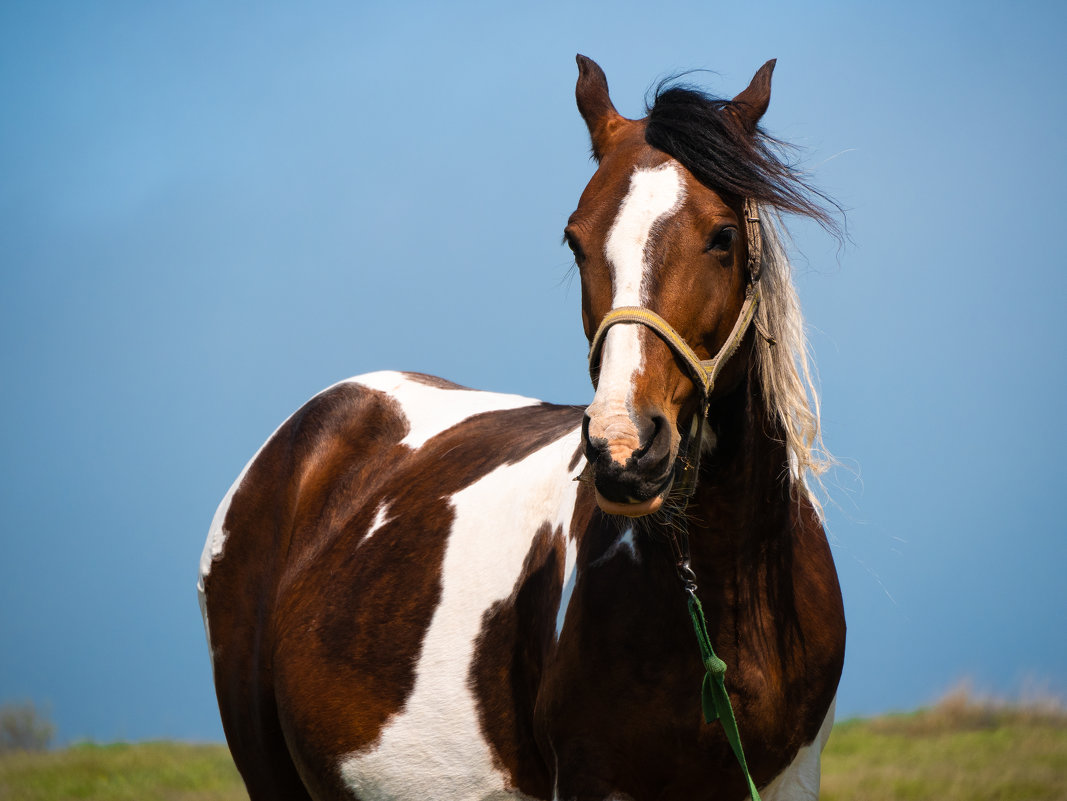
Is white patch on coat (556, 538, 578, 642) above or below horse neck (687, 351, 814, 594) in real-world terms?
below

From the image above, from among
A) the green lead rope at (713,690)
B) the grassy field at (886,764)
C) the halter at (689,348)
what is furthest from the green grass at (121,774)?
the halter at (689,348)

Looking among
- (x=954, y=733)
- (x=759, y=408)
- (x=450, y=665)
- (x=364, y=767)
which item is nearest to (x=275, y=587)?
(x=364, y=767)

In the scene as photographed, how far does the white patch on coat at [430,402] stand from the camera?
3.83m

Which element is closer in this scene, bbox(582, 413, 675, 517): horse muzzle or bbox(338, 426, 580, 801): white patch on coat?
bbox(582, 413, 675, 517): horse muzzle

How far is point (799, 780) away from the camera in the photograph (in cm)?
234

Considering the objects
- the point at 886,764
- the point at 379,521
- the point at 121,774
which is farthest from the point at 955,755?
the point at 121,774

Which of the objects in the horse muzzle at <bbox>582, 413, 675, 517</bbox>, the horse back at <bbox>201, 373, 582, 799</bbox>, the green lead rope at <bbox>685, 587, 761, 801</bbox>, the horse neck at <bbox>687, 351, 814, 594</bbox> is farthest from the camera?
the horse back at <bbox>201, 373, 582, 799</bbox>

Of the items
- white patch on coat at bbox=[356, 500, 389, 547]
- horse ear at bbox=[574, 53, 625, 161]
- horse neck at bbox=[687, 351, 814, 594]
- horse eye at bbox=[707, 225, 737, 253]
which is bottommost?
horse neck at bbox=[687, 351, 814, 594]

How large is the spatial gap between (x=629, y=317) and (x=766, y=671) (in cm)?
89

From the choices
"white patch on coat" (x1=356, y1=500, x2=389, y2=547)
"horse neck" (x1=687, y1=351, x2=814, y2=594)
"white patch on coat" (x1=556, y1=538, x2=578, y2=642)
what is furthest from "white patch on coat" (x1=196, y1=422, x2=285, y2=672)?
"horse neck" (x1=687, y1=351, x2=814, y2=594)

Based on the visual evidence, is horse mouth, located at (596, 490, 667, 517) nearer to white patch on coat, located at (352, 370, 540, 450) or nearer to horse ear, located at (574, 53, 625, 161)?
horse ear, located at (574, 53, 625, 161)

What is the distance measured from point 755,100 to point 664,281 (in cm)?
72

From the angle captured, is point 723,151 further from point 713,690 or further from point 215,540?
point 215,540

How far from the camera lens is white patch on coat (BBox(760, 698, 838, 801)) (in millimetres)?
2297
